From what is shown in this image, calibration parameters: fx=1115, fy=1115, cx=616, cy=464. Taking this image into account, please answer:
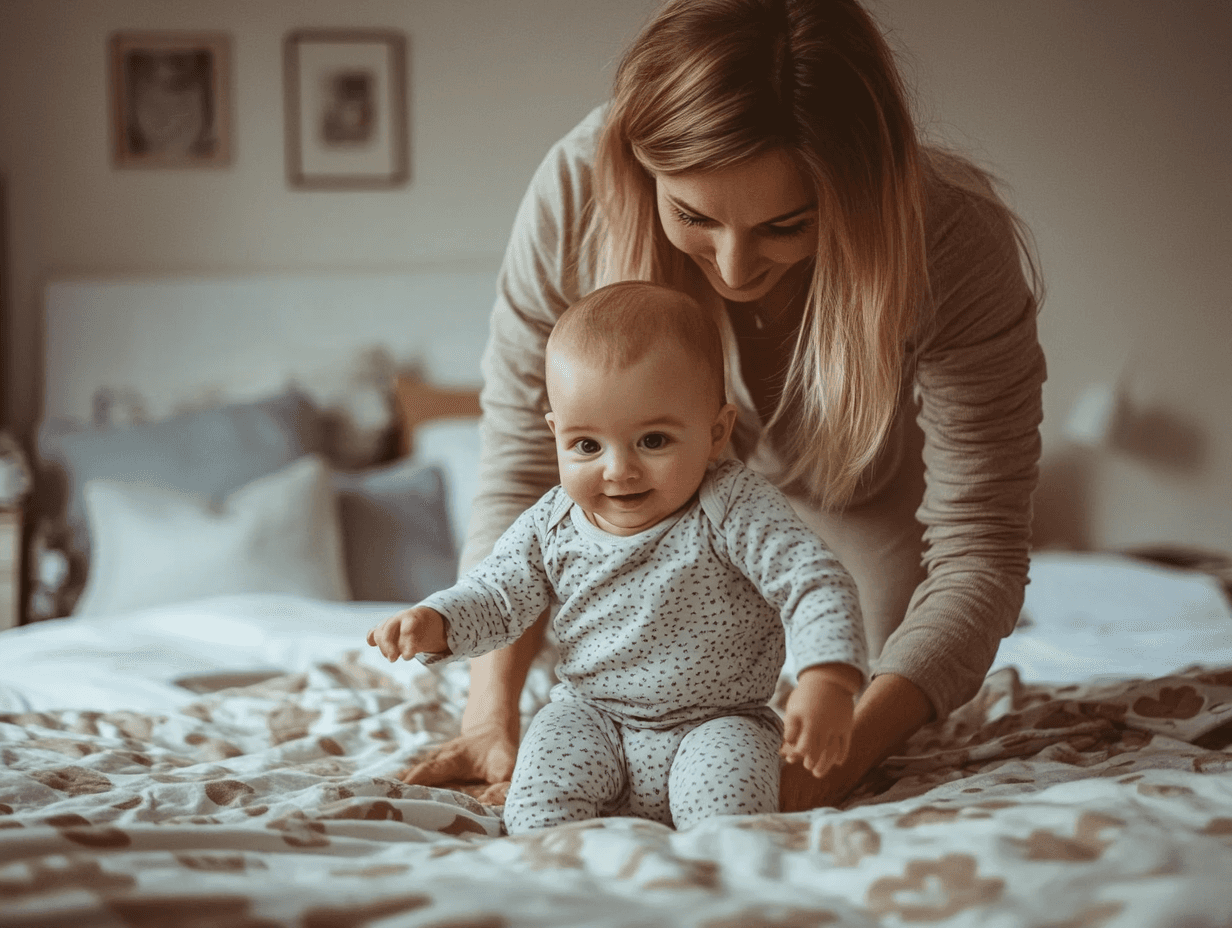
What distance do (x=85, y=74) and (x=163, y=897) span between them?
3.19 meters

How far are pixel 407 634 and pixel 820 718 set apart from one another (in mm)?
323

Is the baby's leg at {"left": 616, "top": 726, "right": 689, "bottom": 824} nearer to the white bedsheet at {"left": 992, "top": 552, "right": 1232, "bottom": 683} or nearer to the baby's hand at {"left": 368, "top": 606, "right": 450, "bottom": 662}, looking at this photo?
the baby's hand at {"left": 368, "top": 606, "right": 450, "bottom": 662}

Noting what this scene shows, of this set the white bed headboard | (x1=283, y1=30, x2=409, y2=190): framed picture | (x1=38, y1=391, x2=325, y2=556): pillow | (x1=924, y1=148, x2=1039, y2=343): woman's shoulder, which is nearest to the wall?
(x1=283, y1=30, x2=409, y2=190): framed picture

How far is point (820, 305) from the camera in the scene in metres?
1.09

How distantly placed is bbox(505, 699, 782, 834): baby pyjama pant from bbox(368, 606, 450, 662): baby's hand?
0.13m

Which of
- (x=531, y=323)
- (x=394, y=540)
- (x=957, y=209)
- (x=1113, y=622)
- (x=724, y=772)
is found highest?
(x=957, y=209)

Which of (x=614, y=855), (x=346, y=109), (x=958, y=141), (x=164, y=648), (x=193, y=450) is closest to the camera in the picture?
(x=614, y=855)

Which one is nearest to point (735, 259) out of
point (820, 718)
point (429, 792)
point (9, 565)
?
point (820, 718)

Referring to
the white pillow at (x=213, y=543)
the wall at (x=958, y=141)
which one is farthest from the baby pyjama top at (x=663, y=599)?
the wall at (x=958, y=141)

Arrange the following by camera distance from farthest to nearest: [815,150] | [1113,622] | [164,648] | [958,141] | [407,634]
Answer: [958,141] < [1113,622] < [164,648] < [815,150] < [407,634]

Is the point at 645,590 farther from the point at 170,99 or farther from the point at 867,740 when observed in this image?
the point at 170,99

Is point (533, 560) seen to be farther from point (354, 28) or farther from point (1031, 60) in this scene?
point (1031, 60)

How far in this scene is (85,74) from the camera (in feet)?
10.5

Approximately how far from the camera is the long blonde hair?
38.3 inches
